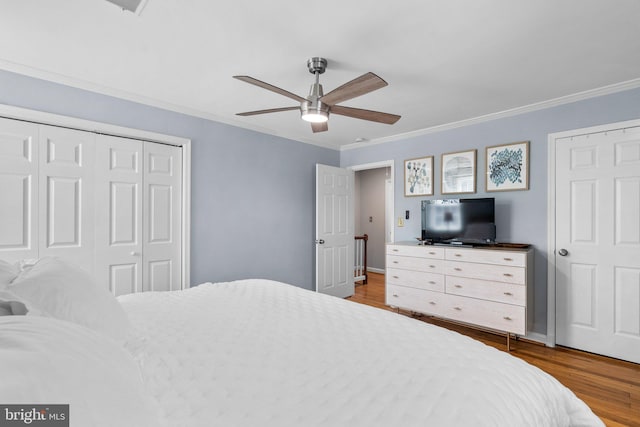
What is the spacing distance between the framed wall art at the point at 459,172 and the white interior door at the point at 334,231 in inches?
60.4

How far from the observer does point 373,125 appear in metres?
3.85

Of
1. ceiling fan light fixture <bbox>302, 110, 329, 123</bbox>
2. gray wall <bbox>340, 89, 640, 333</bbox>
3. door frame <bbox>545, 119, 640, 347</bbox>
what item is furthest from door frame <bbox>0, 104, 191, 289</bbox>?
door frame <bbox>545, 119, 640, 347</bbox>

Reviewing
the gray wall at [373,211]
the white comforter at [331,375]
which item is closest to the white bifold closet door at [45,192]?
the white comforter at [331,375]

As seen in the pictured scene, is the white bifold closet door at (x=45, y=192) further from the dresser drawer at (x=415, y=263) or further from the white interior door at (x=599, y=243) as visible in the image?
the white interior door at (x=599, y=243)

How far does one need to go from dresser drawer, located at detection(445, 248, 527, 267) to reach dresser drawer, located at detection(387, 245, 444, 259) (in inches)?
4.0

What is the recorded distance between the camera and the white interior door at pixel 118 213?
278 centimetres

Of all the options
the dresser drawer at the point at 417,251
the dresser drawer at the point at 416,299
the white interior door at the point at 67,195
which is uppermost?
the white interior door at the point at 67,195

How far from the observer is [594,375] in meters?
2.45

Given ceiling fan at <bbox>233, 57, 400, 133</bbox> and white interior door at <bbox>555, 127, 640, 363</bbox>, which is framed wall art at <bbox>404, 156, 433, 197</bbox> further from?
ceiling fan at <bbox>233, 57, 400, 133</bbox>

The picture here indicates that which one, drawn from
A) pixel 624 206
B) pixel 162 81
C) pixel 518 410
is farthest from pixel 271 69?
pixel 624 206

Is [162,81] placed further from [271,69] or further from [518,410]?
[518,410]

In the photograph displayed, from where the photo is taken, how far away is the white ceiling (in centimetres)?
173

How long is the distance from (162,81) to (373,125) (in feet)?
7.85

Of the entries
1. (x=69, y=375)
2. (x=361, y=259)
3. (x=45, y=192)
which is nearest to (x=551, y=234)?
(x=361, y=259)
